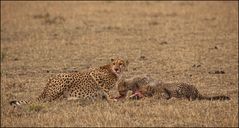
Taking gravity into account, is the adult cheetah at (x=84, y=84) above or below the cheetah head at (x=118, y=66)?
below

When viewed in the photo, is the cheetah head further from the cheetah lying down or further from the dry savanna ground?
the dry savanna ground

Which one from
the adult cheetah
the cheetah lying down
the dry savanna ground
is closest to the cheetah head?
the adult cheetah

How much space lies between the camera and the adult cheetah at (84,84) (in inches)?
384

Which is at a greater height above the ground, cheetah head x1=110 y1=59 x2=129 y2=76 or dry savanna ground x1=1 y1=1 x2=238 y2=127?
cheetah head x1=110 y1=59 x2=129 y2=76

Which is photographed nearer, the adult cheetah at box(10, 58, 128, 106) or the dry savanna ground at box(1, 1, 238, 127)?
the dry savanna ground at box(1, 1, 238, 127)

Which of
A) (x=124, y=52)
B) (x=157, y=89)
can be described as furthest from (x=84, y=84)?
(x=124, y=52)

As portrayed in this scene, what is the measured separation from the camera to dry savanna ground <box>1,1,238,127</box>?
8.54 m

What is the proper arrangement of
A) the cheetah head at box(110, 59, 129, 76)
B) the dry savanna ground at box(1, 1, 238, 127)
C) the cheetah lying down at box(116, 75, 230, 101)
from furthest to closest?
1. the cheetah head at box(110, 59, 129, 76)
2. the cheetah lying down at box(116, 75, 230, 101)
3. the dry savanna ground at box(1, 1, 238, 127)

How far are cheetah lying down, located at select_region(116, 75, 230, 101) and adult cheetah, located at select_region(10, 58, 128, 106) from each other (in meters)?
0.25

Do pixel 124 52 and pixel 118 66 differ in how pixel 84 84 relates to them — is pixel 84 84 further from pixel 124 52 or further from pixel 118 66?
pixel 124 52

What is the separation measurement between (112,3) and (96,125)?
2209cm

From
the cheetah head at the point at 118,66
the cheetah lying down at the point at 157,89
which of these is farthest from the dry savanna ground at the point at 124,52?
the cheetah head at the point at 118,66

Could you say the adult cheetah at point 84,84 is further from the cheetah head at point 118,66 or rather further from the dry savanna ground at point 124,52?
the dry savanna ground at point 124,52

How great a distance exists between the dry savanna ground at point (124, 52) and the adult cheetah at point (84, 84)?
0.88 ft
